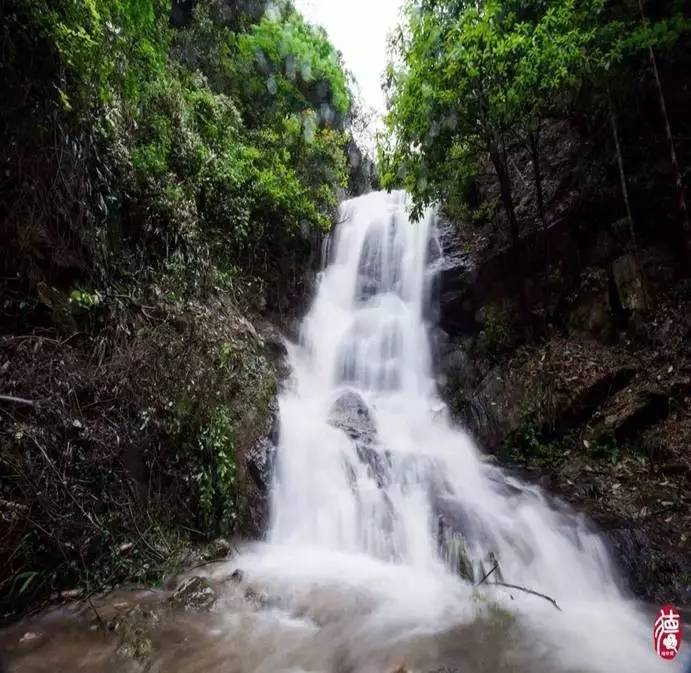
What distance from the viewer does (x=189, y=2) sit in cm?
1088

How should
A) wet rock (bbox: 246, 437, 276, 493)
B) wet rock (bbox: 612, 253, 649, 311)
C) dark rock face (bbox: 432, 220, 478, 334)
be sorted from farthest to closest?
dark rock face (bbox: 432, 220, 478, 334), wet rock (bbox: 612, 253, 649, 311), wet rock (bbox: 246, 437, 276, 493)

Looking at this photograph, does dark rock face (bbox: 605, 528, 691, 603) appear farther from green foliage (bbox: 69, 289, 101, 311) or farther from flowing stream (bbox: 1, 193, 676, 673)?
green foliage (bbox: 69, 289, 101, 311)

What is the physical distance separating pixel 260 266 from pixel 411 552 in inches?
234

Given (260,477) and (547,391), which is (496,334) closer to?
(547,391)

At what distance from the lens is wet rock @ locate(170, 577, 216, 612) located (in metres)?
3.62

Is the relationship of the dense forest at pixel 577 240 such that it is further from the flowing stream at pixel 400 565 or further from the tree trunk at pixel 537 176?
the flowing stream at pixel 400 565

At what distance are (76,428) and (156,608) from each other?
61.6 inches

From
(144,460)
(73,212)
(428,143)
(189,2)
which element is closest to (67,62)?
(73,212)

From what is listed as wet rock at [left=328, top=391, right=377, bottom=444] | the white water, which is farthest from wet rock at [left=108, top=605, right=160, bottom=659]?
wet rock at [left=328, top=391, right=377, bottom=444]

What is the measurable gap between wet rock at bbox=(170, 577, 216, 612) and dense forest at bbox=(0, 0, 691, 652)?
0.35m

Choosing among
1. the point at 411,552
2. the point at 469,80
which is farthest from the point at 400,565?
the point at 469,80

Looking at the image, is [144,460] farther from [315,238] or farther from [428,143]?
[315,238]

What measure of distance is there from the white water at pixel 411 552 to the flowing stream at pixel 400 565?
0.02 metres

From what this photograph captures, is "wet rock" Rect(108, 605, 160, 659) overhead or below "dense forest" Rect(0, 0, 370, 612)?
below
